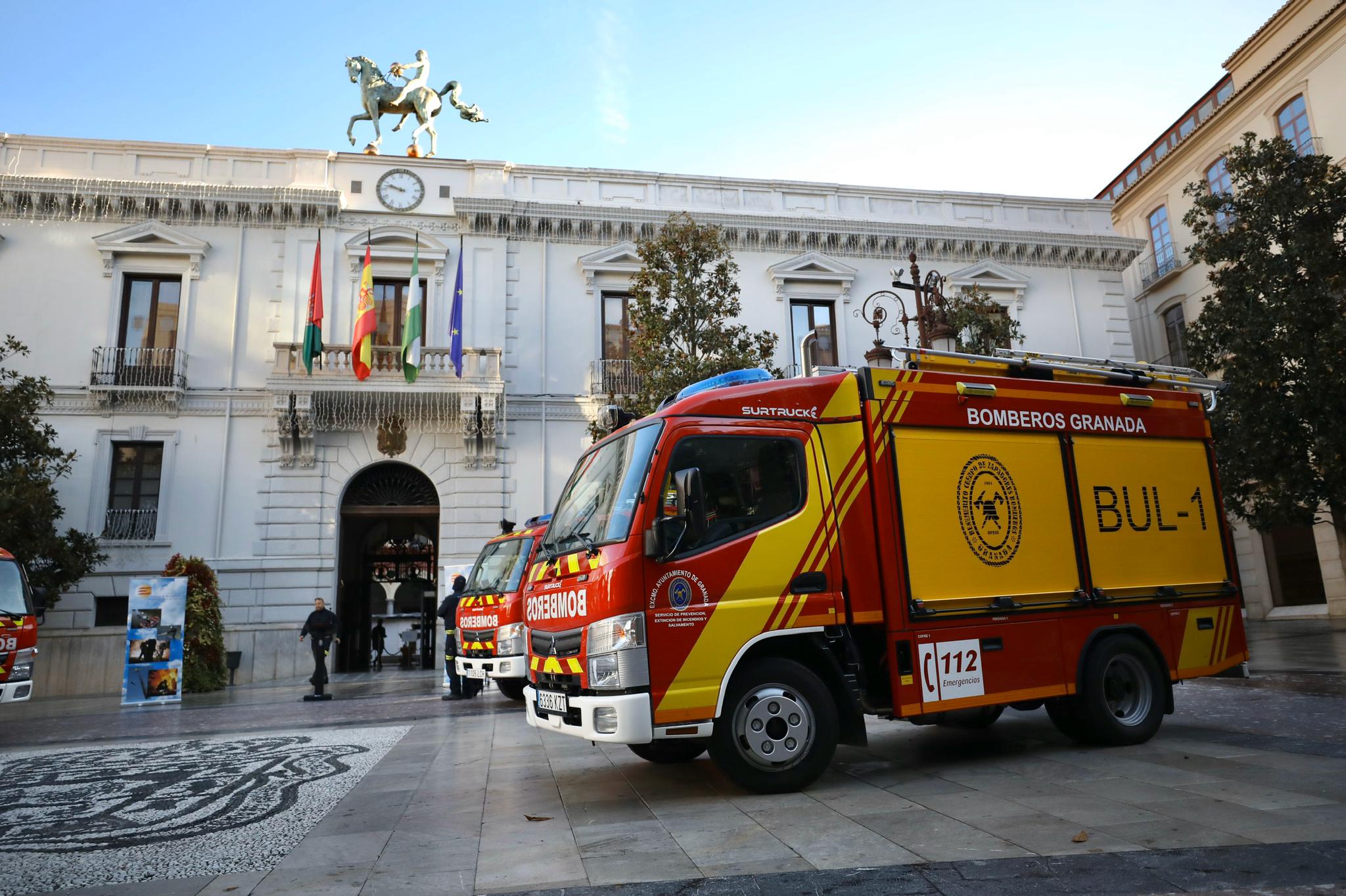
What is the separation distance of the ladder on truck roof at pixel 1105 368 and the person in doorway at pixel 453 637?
30.6 feet

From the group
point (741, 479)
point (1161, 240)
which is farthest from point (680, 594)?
point (1161, 240)

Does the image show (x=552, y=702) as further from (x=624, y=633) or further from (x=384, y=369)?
(x=384, y=369)

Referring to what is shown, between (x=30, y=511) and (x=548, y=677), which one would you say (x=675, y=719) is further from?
(x=30, y=511)

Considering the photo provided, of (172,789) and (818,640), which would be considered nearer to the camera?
(818,640)

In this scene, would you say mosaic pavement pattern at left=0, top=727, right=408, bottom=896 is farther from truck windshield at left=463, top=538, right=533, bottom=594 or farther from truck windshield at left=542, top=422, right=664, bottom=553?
truck windshield at left=463, top=538, right=533, bottom=594

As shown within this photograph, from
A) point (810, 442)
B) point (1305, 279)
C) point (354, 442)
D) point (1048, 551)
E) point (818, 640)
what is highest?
point (1305, 279)

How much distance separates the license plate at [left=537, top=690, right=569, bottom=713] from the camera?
5816 mm

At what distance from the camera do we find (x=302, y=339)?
20.6 metres

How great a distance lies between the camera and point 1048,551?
6883mm

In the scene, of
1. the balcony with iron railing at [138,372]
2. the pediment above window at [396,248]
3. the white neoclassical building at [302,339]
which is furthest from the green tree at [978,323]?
the balcony with iron railing at [138,372]

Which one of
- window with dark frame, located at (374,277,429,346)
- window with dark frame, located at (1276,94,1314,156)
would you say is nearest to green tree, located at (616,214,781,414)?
window with dark frame, located at (374,277,429,346)

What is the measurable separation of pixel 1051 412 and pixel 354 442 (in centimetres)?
1691

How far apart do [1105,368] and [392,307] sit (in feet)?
58.4

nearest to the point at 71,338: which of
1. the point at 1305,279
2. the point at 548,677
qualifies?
the point at 548,677
